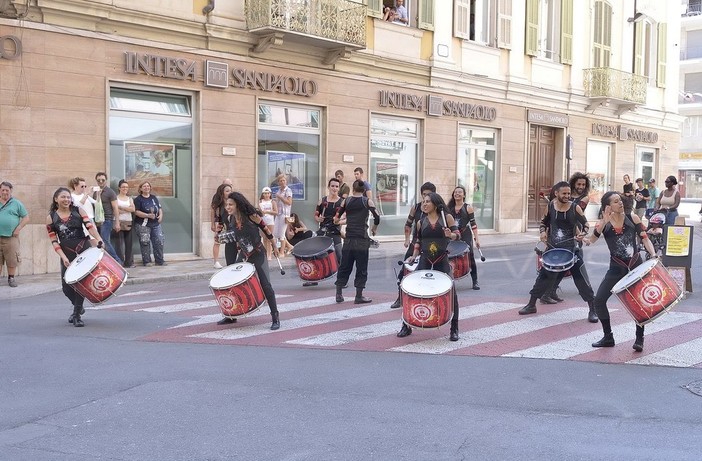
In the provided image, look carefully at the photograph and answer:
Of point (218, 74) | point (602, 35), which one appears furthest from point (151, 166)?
point (602, 35)

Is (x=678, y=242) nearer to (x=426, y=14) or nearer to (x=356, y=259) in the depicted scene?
(x=356, y=259)

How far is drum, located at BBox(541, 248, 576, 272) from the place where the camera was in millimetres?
9758

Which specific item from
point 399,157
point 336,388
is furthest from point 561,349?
point 399,157

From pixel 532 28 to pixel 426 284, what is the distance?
20047 millimetres

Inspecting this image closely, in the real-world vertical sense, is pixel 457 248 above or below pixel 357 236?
below

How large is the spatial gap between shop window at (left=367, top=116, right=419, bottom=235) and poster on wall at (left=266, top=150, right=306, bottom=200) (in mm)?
2439

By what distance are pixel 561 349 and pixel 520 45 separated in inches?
763

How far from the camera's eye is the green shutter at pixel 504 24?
2495 centimetres

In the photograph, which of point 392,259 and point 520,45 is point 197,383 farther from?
point 520,45

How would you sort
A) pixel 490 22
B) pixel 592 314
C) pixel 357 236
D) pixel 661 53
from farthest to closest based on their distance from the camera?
pixel 661 53 < pixel 490 22 < pixel 357 236 < pixel 592 314

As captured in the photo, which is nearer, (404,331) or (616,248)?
(616,248)

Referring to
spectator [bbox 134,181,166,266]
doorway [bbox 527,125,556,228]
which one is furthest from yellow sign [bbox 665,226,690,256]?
doorway [bbox 527,125,556,228]

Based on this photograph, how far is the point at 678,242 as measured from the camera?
1170cm

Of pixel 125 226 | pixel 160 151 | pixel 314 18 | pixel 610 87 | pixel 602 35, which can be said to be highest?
pixel 602 35
